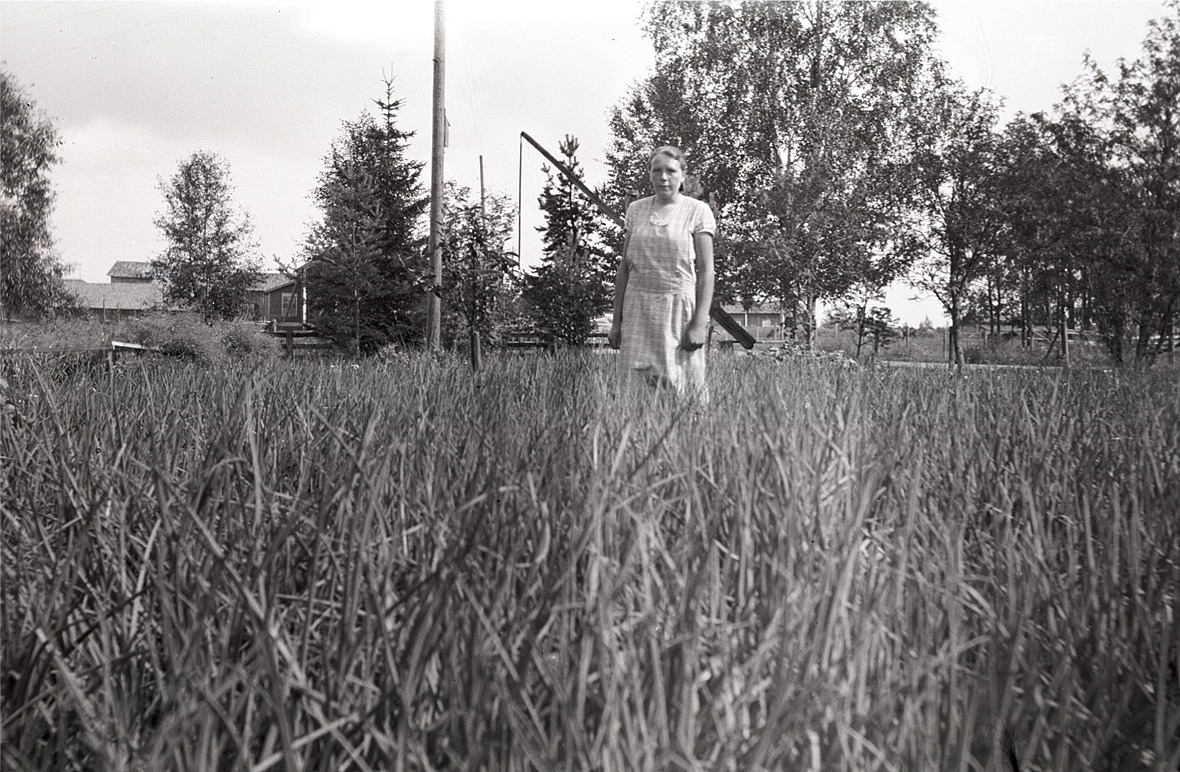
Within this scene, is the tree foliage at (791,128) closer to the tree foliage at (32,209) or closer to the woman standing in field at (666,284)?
the tree foliage at (32,209)

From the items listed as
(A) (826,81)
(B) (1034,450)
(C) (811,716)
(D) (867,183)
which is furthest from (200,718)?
(A) (826,81)

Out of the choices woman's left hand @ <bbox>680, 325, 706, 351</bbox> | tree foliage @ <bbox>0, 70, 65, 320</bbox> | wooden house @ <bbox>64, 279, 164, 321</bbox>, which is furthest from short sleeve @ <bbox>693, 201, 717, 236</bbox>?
wooden house @ <bbox>64, 279, 164, 321</bbox>

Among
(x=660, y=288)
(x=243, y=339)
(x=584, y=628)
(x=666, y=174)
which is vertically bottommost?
(x=584, y=628)

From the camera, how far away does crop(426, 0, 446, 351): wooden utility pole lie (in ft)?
43.6

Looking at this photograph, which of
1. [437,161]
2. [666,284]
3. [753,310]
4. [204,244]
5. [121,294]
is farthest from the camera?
[121,294]

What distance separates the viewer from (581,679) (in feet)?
2.41

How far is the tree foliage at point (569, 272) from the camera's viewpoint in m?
11.1

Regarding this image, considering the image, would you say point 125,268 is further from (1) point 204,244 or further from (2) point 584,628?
(2) point 584,628

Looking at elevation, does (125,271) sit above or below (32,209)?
above

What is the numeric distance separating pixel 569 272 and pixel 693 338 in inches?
271

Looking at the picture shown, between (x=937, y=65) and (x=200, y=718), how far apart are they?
2607 cm

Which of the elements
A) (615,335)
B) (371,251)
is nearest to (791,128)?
(371,251)

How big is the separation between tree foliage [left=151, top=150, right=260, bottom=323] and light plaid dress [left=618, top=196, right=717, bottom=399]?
44.2m

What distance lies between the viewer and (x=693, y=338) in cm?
436
